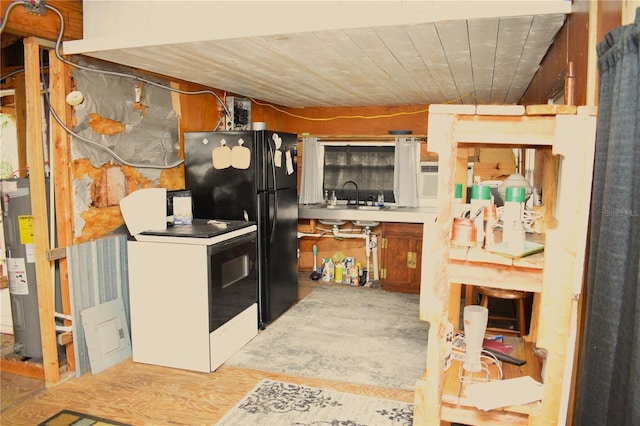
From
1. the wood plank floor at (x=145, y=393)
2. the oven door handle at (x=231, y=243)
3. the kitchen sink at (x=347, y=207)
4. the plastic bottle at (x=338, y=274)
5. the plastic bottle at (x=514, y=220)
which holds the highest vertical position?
the plastic bottle at (x=514, y=220)

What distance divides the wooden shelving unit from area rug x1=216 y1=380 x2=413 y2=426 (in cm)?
115

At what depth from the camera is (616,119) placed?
1.24m

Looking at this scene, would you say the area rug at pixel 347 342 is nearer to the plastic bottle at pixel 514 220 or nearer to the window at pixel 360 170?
the window at pixel 360 170

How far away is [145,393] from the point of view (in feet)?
9.45

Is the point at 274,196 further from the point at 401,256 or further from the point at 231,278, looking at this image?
the point at 401,256

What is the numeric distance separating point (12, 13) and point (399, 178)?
13.3 feet

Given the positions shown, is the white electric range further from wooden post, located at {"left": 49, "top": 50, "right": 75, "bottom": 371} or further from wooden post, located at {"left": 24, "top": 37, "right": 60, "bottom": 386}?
wooden post, located at {"left": 24, "top": 37, "right": 60, "bottom": 386}

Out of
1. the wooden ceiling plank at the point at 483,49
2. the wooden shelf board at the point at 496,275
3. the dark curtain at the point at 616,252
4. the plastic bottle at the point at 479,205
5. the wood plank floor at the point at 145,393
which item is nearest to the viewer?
the dark curtain at the point at 616,252

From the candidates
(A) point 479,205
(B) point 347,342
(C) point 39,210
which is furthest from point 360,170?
(A) point 479,205

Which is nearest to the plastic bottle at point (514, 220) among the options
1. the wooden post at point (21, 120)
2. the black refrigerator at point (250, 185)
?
the black refrigerator at point (250, 185)

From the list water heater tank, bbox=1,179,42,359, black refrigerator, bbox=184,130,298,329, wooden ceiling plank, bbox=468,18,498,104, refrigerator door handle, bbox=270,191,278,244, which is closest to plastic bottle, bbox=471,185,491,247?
wooden ceiling plank, bbox=468,18,498,104

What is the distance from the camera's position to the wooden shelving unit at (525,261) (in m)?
1.32

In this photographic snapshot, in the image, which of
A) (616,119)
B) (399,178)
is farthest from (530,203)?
(399,178)

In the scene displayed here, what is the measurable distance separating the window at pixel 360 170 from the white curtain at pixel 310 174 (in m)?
0.18
